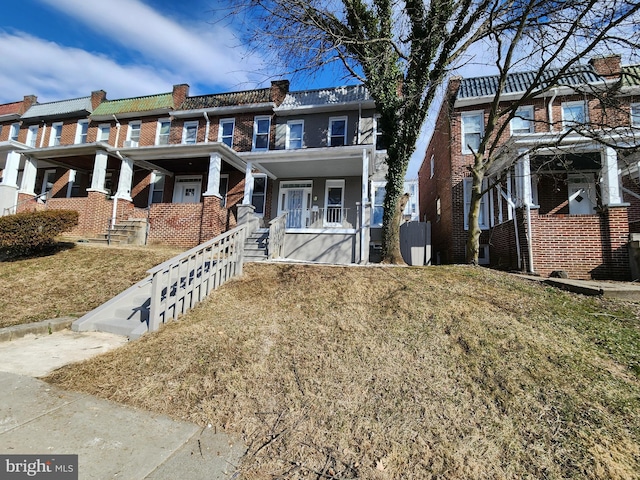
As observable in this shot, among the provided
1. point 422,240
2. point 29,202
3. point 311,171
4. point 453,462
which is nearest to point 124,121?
point 29,202

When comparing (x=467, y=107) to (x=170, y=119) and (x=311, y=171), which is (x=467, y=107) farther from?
(x=170, y=119)

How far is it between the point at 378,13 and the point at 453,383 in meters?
10.3

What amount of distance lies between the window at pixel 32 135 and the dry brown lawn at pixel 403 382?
72.1ft

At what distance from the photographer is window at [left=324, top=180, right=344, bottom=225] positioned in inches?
564

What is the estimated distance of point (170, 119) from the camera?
17.2 meters

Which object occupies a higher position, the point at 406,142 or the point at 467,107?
the point at 467,107

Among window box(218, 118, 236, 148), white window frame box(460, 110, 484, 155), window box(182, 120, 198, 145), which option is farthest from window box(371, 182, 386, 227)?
window box(182, 120, 198, 145)

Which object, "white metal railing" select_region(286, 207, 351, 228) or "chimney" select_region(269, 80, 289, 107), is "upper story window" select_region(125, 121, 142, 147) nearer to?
"chimney" select_region(269, 80, 289, 107)

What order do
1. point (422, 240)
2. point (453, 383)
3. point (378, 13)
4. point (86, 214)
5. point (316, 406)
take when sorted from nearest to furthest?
point (316, 406)
point (453, 383)
point (378, 13)
point (86, 214)
point (422, 240)

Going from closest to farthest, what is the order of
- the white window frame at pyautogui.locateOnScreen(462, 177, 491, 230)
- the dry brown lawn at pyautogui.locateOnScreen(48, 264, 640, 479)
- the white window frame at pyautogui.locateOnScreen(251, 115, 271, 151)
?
the dry brown lawn at pyautogui.locateOnScreen(48, 264, 640, 479) < the white window frame at pyautogui.locateOnScreen(462, 177, 491, 230) < the white window frame at pyautogui.locateOnScreen(251, 115, 271, 151)

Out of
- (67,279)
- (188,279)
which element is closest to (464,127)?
(188,279)

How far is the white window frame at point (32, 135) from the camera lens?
19500mm

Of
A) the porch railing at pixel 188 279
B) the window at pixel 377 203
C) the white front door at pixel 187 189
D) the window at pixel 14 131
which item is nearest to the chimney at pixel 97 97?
the window at pixel 14 131

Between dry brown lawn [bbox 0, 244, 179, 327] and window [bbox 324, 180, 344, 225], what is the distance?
7147mm
